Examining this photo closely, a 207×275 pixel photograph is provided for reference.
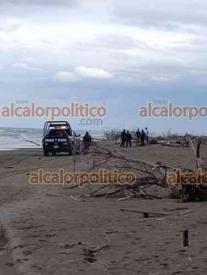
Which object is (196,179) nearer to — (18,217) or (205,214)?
(205,214)

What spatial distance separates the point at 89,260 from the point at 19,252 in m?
1.37

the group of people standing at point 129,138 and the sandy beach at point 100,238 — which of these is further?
the group of people standing at point 129,138

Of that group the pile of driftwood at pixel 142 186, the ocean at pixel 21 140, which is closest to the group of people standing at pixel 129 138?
the ocean at pixel 21 140

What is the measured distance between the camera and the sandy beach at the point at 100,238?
8344 millimetres

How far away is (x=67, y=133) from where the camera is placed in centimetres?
4191

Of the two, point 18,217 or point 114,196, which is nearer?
point 18,217

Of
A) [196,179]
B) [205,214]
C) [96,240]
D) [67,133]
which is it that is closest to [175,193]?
[196,179]

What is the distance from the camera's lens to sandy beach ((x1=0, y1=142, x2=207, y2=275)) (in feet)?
27.4

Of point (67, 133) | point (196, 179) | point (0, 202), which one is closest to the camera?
point (196, 179)

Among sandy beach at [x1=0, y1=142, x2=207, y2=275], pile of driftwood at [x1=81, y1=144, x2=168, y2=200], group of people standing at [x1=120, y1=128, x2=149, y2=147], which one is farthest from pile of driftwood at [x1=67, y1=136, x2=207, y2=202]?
group of people standing at [x1=120, y1=128, x2=149, y2=147]

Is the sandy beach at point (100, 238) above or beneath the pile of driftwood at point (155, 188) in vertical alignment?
beneath

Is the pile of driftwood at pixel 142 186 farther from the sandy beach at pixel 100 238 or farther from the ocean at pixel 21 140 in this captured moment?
the ocean at pixel 21 140

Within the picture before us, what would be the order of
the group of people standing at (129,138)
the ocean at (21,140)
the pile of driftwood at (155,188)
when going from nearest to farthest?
the pile of driftwood at (155,188)
the group of people standing at (129,138)
the ocean at (21,140)

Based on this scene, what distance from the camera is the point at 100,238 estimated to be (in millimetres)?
10406
